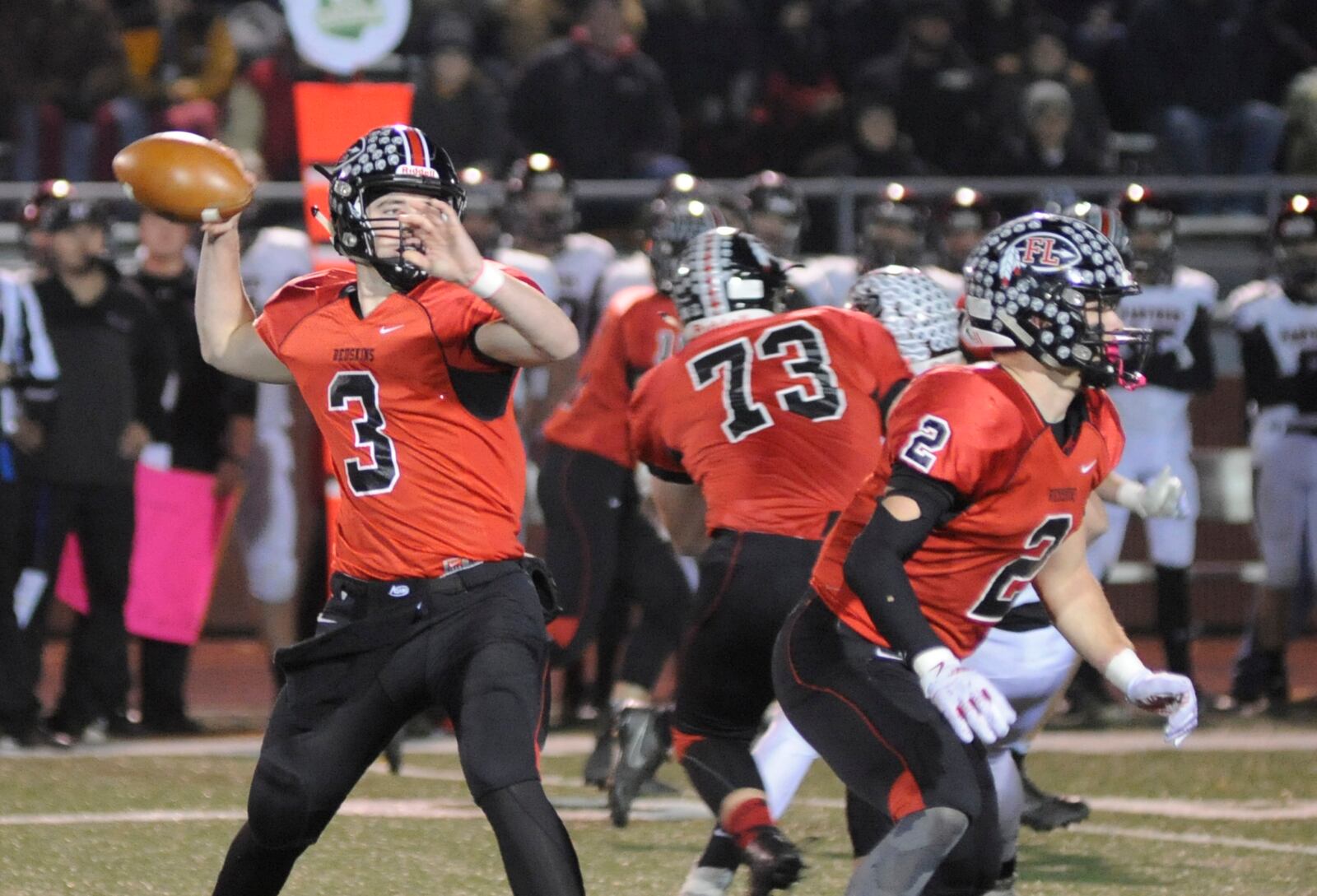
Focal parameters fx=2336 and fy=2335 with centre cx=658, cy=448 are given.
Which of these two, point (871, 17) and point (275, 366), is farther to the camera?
point (871, 17)

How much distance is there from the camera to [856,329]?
585 cm

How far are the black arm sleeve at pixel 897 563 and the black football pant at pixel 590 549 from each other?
3.98m

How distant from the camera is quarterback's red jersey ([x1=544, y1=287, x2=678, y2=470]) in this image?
27.0 feet

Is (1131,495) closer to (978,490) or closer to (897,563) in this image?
(978,490)

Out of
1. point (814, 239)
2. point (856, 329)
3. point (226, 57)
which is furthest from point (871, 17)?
point (856, 329)

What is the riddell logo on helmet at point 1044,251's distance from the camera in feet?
15.0

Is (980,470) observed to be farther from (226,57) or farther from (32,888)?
(226,57)

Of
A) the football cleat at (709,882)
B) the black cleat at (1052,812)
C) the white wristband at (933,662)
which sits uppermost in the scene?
the white wristband at (933,662)

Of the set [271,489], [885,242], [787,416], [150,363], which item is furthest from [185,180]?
[885,242]

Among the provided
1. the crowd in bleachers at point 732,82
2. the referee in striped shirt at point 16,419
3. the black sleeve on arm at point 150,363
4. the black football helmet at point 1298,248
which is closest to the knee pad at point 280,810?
the referee in striped shirt at point 16,419

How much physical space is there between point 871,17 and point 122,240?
4.55 m

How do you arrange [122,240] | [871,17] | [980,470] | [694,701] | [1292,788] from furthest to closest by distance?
[871,17] < [122,240] < [1292,788] < [694,701] < [980,470]

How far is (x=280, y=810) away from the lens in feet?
14.8

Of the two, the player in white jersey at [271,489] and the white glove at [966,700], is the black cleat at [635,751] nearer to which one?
the white glove at [966,700]
